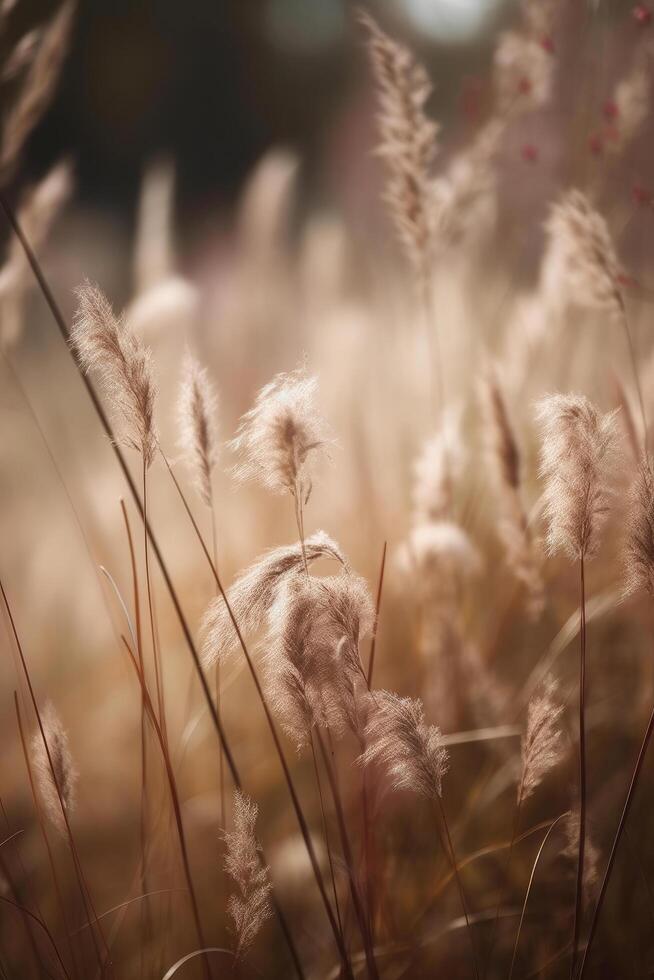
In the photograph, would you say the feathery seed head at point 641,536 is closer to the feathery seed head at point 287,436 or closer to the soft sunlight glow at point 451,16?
the feathery seed head at point 287,436

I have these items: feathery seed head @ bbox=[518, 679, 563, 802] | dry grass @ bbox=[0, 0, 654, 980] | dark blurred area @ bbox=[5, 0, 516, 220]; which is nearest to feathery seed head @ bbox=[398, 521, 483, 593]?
dry grass @ bbox=[0, 0, 654, 980]

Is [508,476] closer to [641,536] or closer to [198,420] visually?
[641,536]

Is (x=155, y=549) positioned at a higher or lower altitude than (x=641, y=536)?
higher

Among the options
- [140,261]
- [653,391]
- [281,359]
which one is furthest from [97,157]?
[653,391]

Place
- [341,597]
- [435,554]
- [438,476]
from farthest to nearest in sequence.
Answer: [438,476] → [435,554] → [341,597]

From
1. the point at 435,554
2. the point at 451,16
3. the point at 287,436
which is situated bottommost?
the point at 435,554

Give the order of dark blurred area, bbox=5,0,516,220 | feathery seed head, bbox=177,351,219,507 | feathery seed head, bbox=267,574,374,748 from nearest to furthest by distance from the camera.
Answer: feathery seed head, bbox=267,574,374,748
feathery seed head, bbox=177,351,219,507
dark blurred area, bbox=5,0,516,220

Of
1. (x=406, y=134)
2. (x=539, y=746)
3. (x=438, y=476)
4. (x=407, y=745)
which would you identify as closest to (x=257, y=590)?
(x=407, y=745)

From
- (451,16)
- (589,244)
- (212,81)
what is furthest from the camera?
(212,81)

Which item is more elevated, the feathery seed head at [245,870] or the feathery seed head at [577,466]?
the feathery seed head at [577,466]

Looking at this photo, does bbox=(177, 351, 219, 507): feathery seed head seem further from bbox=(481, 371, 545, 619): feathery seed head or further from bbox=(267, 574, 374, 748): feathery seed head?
bbox=(481, 371, 545, 619): feathery seed head

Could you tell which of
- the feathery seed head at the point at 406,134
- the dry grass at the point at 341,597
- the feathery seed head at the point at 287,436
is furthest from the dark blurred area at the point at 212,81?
the feathery seed head at the point at 287,436
